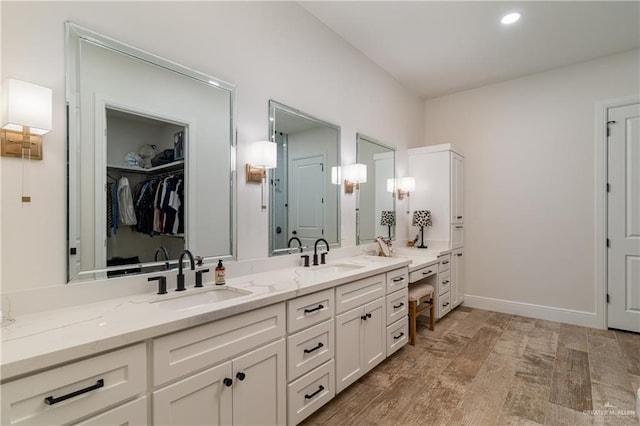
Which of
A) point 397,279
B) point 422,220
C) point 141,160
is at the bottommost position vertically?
point 397,279

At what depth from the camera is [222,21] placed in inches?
80.2

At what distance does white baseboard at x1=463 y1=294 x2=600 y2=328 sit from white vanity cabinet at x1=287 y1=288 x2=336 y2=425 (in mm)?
3102

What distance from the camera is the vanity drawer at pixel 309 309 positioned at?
1.71 m

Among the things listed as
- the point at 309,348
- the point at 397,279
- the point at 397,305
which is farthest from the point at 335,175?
the point at 309,348

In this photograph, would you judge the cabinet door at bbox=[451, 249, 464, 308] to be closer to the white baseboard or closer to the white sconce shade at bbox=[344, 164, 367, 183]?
the white baseboard

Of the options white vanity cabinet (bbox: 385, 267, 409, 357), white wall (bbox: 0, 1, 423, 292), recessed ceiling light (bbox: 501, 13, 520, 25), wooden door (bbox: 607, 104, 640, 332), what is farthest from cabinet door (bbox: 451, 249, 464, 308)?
recessed ceiling light (bbox: 501, 13, 520, 25)

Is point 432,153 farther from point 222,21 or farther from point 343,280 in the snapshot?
point 222,21

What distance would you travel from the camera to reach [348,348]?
2137 millimetres

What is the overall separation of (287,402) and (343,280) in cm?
78

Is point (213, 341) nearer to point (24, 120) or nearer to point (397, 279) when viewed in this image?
point (24, 120)

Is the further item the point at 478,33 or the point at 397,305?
the point at 478,33

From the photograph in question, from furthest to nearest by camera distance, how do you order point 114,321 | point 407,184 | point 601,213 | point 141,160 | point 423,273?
1. point 407,184
2. point 601,213
3. point 423,273
4. point 141,160
5. point 114,321

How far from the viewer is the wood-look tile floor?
1.97 meters

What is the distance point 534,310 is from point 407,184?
2.26 m
